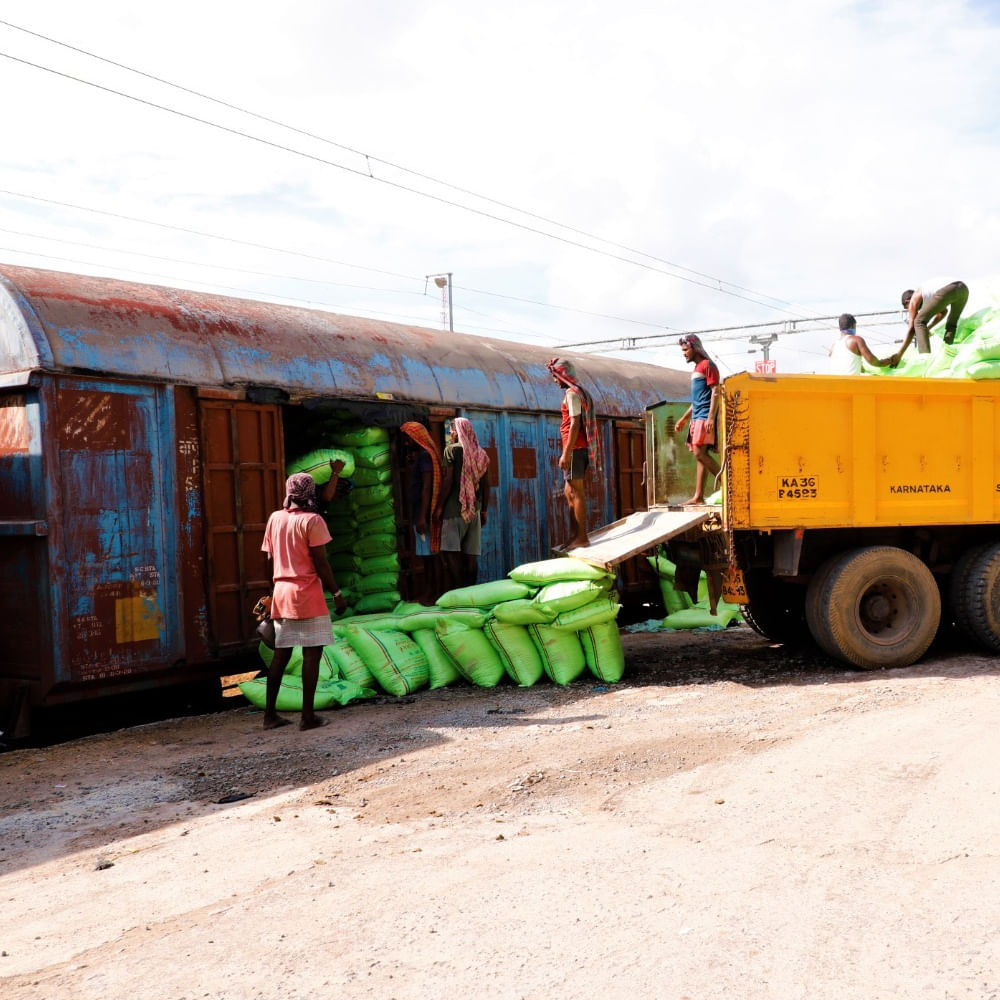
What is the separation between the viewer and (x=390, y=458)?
27.3ft

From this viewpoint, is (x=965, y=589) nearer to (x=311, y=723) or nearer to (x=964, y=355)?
(x=964, y=355)

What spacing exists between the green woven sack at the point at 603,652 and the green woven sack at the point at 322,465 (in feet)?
7.18

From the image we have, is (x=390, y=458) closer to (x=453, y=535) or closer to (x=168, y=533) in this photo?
(x=453, y=535)

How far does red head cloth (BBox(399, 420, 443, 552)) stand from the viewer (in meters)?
→ 8.20

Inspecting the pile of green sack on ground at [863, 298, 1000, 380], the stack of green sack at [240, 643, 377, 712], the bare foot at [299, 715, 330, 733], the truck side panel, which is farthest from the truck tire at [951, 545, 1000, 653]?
the bare foot at [299, 715, 330, 733]

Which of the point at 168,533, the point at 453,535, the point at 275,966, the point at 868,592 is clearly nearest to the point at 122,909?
the point at 275,966

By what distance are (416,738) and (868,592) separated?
3.61m

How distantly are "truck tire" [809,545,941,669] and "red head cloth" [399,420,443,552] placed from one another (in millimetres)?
2939

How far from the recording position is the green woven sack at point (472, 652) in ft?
23.2

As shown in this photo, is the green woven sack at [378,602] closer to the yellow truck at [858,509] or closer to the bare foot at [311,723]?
the yellow truck at [858,509]

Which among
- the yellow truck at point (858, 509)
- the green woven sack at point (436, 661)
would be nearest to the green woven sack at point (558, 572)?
the yellow truck at point (858, 509)

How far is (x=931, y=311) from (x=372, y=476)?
15.3 feet

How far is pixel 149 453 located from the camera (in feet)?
21.6

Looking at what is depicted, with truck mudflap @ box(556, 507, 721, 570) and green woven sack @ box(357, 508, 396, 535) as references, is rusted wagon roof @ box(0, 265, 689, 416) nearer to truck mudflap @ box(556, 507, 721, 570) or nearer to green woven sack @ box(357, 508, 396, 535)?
green woven sack @ box(357, 508, 396, 535)
